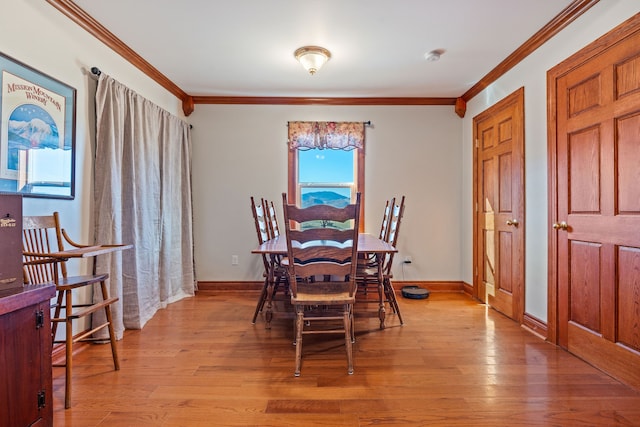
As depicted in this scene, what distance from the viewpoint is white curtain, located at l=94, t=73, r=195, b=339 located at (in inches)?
99.5

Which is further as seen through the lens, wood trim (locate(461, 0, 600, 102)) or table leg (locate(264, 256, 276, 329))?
table leg (locate(264, 256, 276, 329))

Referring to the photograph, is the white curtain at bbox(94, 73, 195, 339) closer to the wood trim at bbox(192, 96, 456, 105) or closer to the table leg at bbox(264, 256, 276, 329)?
the wood trim at bbox(192, 96, 456, 105)

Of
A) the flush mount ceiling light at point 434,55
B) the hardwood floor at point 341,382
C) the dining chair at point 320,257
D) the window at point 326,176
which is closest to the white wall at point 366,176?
the window at point 326,176

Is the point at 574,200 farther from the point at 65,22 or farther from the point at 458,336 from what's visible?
the point at 65,22

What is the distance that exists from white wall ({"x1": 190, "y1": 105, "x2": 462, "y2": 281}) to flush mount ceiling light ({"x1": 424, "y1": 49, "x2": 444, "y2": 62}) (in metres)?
1.13

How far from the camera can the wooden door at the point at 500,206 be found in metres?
2.93

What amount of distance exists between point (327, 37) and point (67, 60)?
191 centimetres

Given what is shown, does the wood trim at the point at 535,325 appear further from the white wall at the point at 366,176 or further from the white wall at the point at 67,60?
the white wall at the point at 67,60

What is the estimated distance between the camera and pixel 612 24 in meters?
1.98

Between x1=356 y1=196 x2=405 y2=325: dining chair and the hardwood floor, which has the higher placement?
x1=356 y1=196 x2=405 y2=325: dining chair

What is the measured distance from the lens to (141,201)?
2928mm

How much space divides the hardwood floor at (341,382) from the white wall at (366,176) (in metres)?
1.38

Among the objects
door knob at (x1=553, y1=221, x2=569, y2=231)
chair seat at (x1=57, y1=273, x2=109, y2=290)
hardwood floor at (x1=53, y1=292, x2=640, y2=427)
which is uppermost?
door knob at (x1=553, y1=221, x2=569, y2=231)

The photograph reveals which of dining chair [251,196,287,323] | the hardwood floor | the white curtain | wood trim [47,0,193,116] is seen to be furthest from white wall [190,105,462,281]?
the hardwood floor
